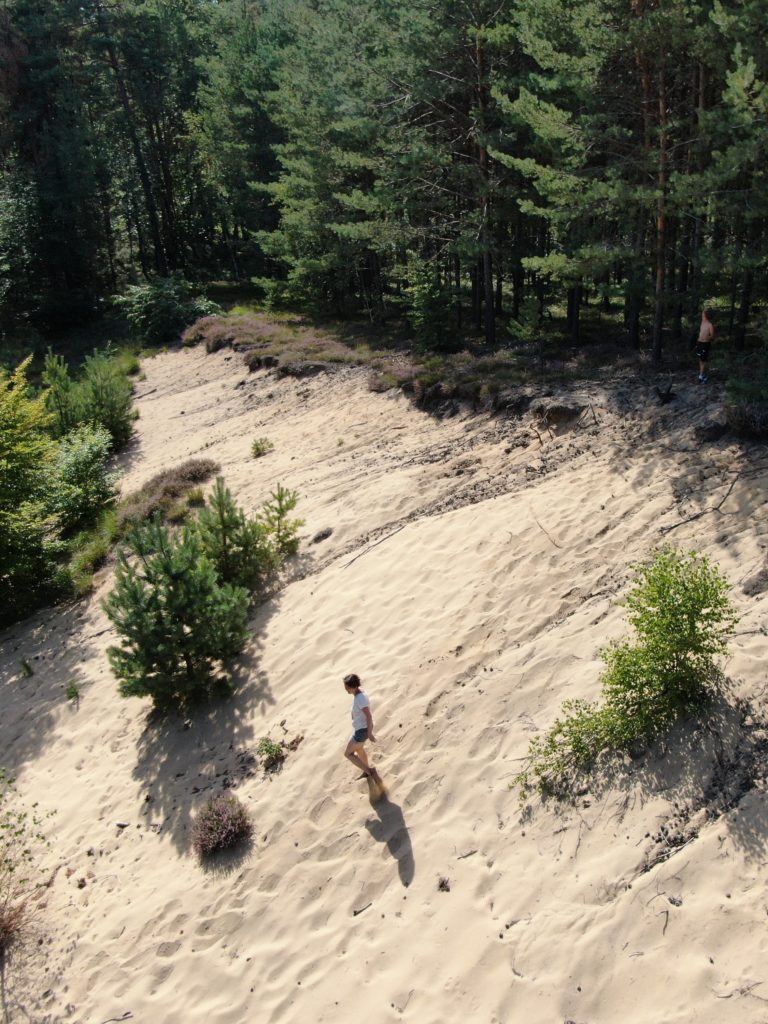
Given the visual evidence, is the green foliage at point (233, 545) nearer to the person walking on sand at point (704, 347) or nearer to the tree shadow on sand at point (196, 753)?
the tree shadow on sand at point (196, 753)

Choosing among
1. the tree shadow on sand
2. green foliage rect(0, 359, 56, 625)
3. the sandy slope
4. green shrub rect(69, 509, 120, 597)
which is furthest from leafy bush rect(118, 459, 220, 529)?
the tree shadow on sand

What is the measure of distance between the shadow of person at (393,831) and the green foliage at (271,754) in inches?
56.6

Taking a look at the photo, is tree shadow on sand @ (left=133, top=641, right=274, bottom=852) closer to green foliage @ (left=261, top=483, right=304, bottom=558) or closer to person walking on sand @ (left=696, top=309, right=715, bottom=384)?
green foliage @ (left=261, top=483, right=304, bottom=558)

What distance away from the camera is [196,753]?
28.3 feet

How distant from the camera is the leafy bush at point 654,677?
596 centimetres

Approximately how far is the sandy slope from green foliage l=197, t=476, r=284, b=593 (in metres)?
0.65

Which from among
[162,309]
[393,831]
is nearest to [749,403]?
[393,831]

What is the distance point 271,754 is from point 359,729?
1.50 m

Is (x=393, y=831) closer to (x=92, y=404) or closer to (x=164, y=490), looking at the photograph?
(x=164, y=490)

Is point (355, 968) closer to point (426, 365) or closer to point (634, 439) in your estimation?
point (634, 439)

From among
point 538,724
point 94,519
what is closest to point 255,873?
point 538,724

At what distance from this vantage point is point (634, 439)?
11.3m

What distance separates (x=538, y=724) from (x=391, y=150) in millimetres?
18595

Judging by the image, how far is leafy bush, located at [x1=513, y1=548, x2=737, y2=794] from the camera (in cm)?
596
